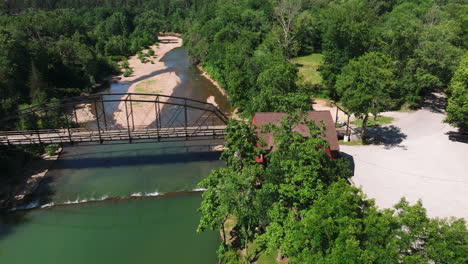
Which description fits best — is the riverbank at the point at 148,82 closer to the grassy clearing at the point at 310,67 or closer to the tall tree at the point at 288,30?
the tall tree at the point at 288,30

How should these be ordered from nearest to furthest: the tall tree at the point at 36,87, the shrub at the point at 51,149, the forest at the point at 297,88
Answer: the forest at the point at 297,88
the shrub at the point at 51,149
the tall tree at the point at 36,87

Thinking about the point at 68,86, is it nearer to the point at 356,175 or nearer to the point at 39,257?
the point at 39,257

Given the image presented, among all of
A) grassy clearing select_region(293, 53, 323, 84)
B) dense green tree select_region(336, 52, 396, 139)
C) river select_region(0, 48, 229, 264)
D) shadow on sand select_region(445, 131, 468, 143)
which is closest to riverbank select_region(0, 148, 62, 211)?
river select_region(0, 48, 229, 264)

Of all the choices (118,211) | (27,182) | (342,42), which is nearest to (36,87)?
(27,182)

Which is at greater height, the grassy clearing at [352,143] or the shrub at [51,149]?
the grassy clearing at [352,143]

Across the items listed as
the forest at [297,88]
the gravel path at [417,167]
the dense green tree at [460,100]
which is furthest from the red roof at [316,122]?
the dense green tree at [460,100]

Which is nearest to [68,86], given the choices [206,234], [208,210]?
[206,234]
